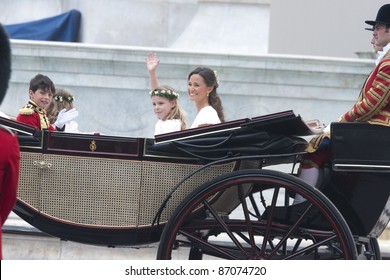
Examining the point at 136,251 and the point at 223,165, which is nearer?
the point at 223,165

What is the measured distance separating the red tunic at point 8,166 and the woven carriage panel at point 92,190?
1.57 m

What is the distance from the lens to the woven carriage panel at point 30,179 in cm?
510

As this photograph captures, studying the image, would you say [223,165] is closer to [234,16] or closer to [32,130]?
[32,130]

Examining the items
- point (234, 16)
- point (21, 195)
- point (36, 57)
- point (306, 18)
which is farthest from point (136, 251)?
point (306, 18)

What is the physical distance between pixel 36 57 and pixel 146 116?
104 cm

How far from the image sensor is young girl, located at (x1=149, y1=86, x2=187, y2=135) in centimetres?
614

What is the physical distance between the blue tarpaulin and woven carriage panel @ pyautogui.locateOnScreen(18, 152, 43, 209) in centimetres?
635

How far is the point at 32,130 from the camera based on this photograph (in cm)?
508

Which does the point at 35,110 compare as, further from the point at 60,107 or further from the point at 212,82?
the point at 60,107

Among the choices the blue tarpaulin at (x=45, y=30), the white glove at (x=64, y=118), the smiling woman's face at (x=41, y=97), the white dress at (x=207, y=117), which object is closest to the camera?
the white dress at (x=207, y=117)

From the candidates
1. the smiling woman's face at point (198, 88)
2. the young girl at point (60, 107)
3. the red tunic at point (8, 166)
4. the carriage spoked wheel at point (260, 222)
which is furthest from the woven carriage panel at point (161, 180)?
the young girl at point (60, 107)

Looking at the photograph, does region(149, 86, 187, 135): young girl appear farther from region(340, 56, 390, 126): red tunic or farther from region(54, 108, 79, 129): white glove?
region(340, 56, 390, 126): red tunic

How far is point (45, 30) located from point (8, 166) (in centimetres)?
859

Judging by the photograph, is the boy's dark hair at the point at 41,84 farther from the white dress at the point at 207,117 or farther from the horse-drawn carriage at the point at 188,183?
the horse-drawn carriage at the point at 188,183
